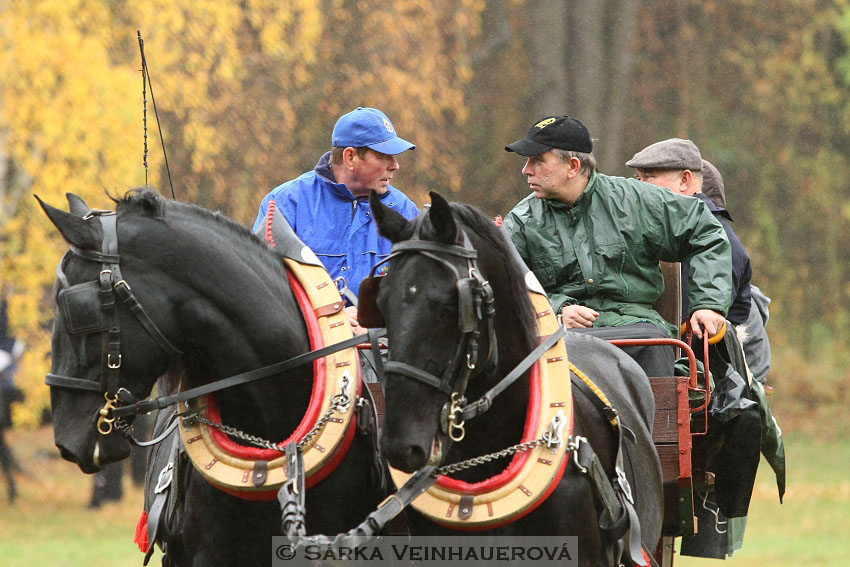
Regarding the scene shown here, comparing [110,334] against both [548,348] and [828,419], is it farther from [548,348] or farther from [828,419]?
[828,419]

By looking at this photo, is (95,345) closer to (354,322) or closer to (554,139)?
(354,322)

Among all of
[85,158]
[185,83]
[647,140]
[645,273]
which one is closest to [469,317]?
[645,273]

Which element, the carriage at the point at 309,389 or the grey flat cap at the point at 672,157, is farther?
the grey flat cap at the point at 672,157

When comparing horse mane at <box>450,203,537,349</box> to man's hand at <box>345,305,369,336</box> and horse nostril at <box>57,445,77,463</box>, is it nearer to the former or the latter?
man's hand at <box>345,305,369,336</box>

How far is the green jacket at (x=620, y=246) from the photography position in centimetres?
535

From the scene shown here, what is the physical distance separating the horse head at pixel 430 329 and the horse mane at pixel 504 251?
0.13 m

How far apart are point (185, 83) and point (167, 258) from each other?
11.1 m

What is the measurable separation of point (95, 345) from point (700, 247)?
101 inches

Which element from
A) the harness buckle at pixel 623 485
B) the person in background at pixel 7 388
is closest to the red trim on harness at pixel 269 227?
the harness buckle at pixel 623 485

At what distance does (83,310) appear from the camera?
Result: 385 centimetres

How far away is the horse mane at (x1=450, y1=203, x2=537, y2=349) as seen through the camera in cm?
410

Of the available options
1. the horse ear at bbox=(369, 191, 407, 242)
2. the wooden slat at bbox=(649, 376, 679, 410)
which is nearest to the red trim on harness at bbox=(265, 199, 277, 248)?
the horse ear at bbox=(369, 191, 407, 242)

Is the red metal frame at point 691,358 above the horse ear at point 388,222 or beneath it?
beneath

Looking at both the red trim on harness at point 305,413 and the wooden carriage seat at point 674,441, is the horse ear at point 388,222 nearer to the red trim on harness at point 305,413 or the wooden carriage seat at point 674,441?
the red trim on harness at point 305,413
